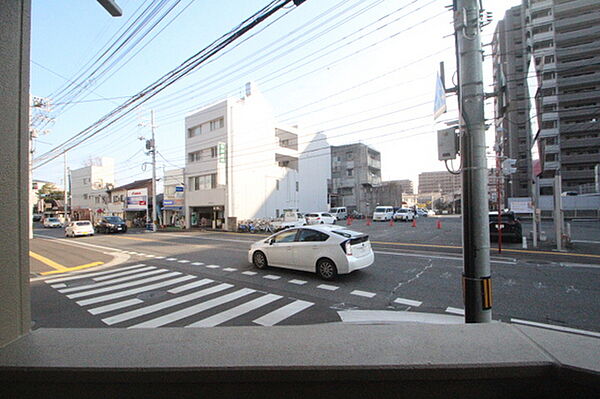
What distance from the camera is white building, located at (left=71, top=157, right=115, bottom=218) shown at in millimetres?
50922

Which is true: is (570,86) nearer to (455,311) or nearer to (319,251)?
(319,251)

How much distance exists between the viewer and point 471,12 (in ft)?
11.2

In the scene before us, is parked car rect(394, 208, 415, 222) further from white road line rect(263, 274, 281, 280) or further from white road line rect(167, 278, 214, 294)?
white road line rect(167, 278, 214, 294)

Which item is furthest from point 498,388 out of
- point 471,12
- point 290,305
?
point 290,305

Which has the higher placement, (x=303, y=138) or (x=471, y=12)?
(x=303, y=138)

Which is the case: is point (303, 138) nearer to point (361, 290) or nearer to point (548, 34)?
point (361, 290)

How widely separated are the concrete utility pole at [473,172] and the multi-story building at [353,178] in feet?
183

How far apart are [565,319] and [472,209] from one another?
12.3 ft

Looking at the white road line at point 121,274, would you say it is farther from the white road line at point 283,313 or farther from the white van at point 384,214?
the white van at point 384,214

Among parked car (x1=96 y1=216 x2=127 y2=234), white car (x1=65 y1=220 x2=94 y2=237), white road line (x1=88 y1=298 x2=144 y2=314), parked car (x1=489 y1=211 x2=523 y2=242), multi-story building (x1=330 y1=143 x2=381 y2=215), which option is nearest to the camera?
white road line (x1=88 y1=298 x2=144 y2=314)

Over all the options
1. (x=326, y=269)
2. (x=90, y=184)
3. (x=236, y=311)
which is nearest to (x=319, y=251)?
(x=326, y=269)

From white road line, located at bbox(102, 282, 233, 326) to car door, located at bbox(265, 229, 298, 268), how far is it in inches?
70.7

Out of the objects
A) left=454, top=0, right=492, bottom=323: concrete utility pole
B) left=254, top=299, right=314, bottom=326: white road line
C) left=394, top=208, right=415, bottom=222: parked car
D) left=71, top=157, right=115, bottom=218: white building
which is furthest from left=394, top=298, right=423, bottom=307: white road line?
left=71, top=157, right=115, bottom=218: white building

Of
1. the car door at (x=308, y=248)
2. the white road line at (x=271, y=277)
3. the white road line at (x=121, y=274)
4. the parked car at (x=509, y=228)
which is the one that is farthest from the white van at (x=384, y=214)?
the white road line at (x=121, y=274)
